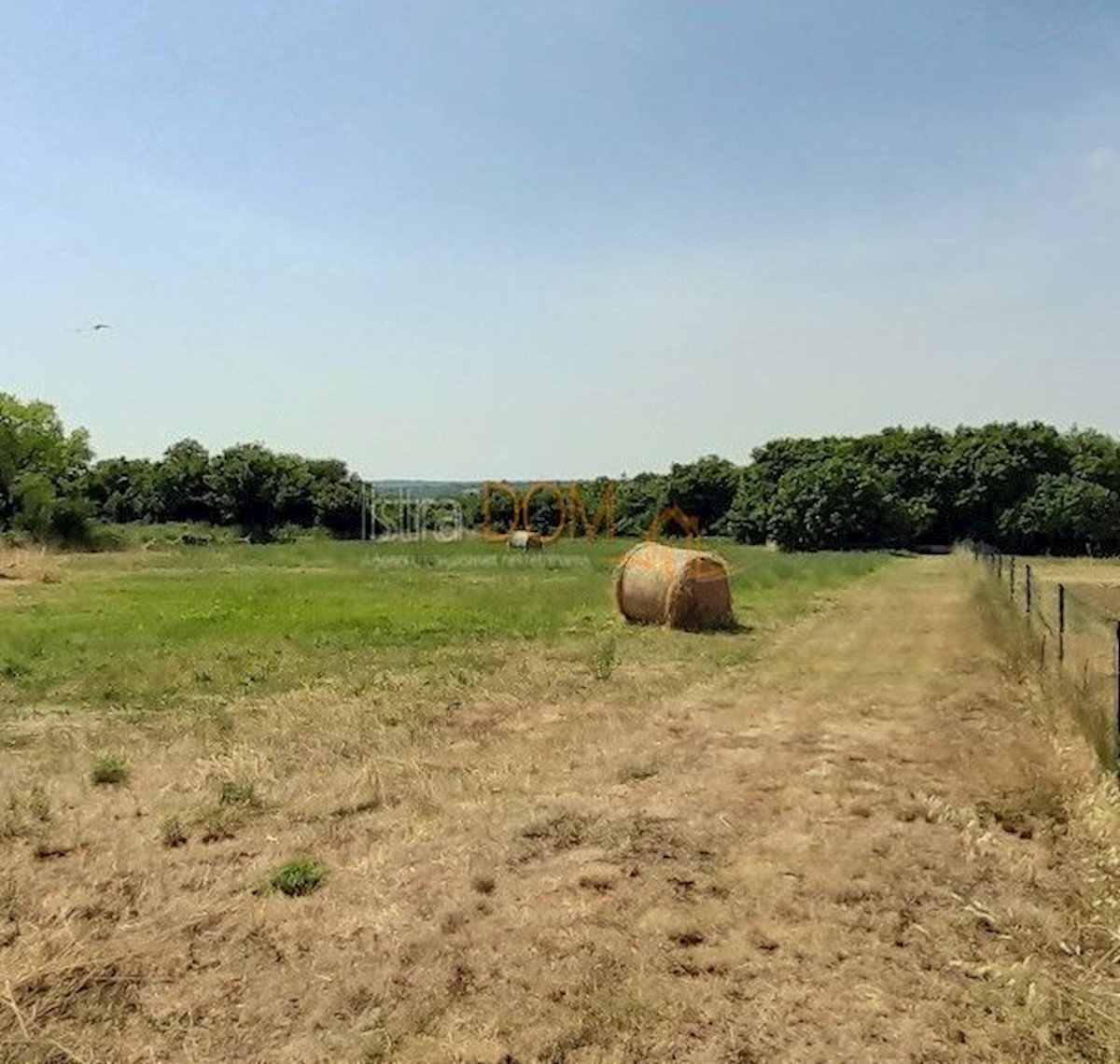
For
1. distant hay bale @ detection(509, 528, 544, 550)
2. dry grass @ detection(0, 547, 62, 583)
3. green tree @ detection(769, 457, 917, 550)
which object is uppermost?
green tree @ detection(769, 457, 917, 550)

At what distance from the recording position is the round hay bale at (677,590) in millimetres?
18125

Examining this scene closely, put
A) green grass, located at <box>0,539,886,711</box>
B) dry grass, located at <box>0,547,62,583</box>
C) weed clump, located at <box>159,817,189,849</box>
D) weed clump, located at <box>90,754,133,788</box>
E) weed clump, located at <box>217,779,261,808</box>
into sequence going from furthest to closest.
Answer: dry grass, located at <box>0,547,62,583</box> → green grass, located at <box>0,539,886,711</box> → weed clump, located at <box>90,754,133,788</box> → weed clump, located at <box>217,779,261,808</box> → weed clump, located at <box>159,817,189,849</box>

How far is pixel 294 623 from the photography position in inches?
724

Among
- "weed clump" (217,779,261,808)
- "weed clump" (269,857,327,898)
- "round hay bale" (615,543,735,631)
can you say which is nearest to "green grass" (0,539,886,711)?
"round hay bale" (615,543,735,631)

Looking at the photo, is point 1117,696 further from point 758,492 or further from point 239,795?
point 758,492

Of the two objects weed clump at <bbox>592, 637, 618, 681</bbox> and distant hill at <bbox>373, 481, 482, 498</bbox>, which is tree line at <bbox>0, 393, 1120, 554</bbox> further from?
Answer: weed clump at <bbox>592, 637, 618, 681</bbox>

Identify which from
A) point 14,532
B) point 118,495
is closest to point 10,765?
point 14,532

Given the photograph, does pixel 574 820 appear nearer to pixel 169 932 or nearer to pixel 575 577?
pixel 169 932

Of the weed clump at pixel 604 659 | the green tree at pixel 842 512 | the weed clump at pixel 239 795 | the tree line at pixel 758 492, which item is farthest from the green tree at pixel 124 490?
the weed clump at pixel 239 795

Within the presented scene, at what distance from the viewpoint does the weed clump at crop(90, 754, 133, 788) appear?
26.3 ft

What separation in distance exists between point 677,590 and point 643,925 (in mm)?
12859

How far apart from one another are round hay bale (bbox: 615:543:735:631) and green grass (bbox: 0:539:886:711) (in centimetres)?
91

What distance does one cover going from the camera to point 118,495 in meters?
84.1

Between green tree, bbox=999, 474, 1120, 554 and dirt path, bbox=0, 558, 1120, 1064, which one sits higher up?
green tree, bbox=999, 474, 1120, 554
